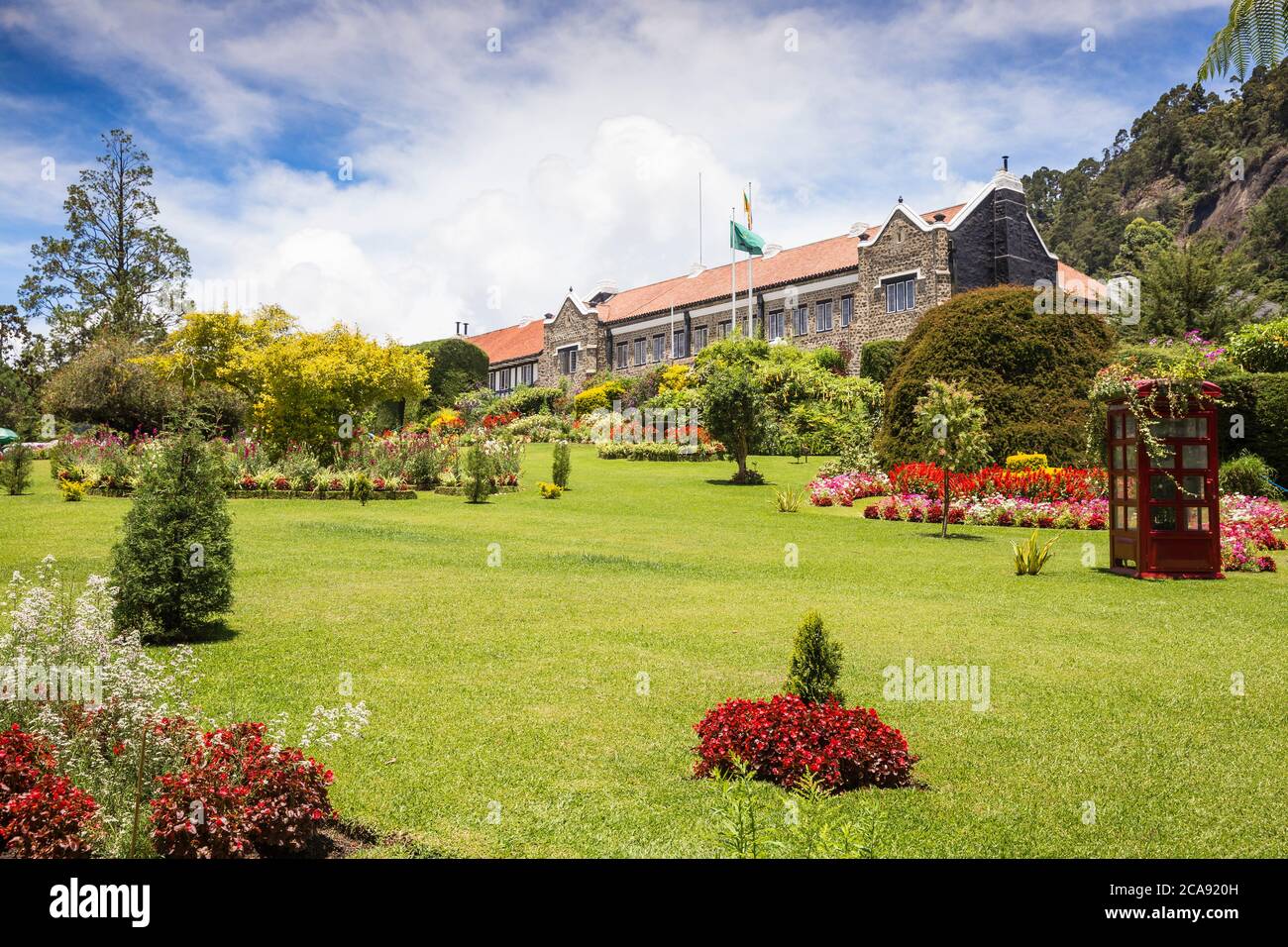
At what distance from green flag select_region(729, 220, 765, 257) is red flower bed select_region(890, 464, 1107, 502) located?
27.3 m

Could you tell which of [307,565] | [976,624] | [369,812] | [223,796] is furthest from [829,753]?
[307,565]

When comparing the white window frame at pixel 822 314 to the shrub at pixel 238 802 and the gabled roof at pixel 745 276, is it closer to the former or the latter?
the gabled roof at pixel 745 276

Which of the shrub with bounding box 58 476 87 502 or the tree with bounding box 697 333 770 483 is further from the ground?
the tree with bounding box 697 333 770 483

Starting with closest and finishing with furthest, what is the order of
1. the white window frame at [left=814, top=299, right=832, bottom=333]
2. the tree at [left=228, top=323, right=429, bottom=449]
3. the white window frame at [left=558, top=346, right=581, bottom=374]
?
the tree at [left=228, top=323, right=429, bottom=449], the white window frame at [left=814, top=299, right=832, bottom=333], the white window frame at [left=558, top=346, right=581, bottom=374]

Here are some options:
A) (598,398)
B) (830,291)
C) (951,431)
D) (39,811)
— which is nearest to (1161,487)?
(951,431)

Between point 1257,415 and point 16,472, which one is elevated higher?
point 1257,415

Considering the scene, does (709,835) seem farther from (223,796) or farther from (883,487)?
(883,487)

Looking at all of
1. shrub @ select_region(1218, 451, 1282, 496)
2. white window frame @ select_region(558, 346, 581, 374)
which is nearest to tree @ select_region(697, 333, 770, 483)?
shrub @ select_region(1218, 451, 1282, 496)

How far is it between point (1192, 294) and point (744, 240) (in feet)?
66.7

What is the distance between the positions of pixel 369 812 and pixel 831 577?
9006mm

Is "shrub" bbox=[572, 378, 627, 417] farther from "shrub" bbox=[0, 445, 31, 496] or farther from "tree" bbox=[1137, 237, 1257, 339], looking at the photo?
"shrub" bbox=[0, 445, 31, 496]

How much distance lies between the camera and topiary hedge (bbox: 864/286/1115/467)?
22.5 meters

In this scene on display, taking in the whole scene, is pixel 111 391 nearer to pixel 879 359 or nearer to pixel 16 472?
pixel 16 472

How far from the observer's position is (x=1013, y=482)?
20.4 metres
